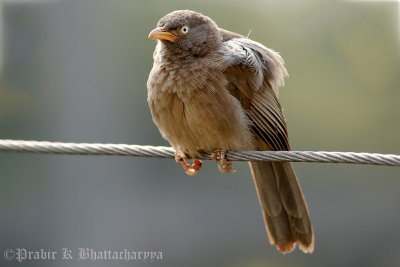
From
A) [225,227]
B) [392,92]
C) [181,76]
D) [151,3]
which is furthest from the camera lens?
Answer: [392,92]

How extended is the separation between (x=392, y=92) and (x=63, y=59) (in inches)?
269

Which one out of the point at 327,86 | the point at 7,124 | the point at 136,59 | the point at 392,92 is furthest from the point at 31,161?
the point at 392,92

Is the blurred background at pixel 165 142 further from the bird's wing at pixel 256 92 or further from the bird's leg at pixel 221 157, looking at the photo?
the bird's leg at pixel 221 157

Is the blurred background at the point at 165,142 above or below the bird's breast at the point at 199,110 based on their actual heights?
above

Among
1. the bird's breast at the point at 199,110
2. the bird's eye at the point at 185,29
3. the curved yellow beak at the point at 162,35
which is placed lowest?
the bird's breast at the point at 199,110

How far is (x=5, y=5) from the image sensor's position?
1232 centimetres

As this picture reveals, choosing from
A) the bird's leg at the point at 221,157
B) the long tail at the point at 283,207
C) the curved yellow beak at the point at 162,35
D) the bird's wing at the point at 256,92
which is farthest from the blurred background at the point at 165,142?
the curved yellow beak at the point at 162,35

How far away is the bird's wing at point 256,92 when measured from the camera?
16.3 ft

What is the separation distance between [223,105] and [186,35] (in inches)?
30.6

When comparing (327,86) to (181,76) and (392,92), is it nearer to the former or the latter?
(392,92)

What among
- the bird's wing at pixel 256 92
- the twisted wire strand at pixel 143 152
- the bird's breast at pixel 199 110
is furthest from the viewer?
the bird's wing at pixel 256 92

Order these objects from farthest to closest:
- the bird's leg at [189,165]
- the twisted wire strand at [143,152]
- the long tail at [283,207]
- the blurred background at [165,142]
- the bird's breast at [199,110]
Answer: the blurred background at [165,142]
the long tail at [283,207]
the bird's leg at [189,165]
the bird's breast at [199,110]
the twisted wire strand at [143,152]

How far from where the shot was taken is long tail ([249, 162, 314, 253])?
5.21 metres

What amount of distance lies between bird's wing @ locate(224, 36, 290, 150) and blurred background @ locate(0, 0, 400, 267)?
599 cm
